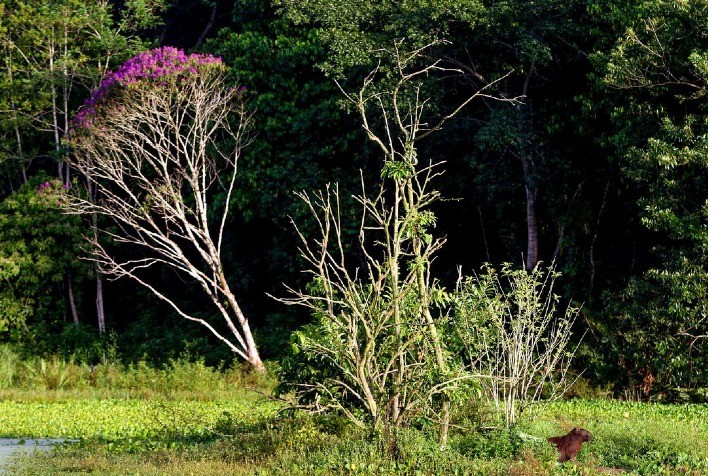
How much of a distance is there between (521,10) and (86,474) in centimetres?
1141

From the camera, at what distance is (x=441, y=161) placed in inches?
478

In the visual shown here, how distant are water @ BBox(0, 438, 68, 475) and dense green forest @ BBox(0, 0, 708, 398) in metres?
5.83

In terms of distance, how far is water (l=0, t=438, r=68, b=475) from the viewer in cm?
1102

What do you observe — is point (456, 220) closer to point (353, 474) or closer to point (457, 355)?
point (457, 355)

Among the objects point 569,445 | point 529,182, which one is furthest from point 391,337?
point 529,182

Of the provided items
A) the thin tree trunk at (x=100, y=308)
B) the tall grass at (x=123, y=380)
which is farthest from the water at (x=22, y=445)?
the thin tree trunk at (x=100, y=308)

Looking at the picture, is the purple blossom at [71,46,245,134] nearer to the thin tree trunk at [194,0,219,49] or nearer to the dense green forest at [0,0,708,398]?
the dense green forest at [0,0,708,398]

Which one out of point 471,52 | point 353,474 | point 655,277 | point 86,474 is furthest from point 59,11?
point 353,474

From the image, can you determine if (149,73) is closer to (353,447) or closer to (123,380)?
(123,380)

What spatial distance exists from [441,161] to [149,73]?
8988 mm

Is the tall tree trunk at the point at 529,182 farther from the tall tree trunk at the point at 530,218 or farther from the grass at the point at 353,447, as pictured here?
the grass at the point at 353,447

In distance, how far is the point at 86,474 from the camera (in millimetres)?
9344

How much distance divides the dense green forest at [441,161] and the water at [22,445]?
5.83 m

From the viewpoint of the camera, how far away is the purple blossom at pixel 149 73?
19406 mm
